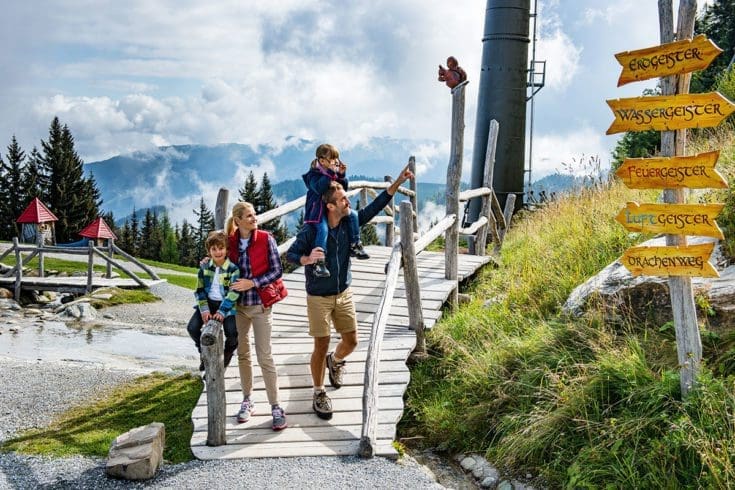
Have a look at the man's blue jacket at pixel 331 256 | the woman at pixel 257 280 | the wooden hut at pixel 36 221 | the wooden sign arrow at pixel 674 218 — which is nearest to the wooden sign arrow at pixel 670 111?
the wooden sign arrow at pixel 674 218

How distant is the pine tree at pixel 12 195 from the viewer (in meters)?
37.9

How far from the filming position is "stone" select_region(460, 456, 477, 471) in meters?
5.39

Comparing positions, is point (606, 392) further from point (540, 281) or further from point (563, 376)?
point (540, 281)

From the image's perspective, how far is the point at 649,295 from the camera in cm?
573

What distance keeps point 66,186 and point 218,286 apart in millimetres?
36984

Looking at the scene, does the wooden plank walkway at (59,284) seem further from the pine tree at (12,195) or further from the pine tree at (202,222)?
the pine tree at (202,222)

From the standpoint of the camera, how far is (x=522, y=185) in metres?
16.3

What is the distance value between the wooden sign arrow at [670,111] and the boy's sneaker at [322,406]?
310cm

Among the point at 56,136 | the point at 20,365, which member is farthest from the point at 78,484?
the point at 56,136

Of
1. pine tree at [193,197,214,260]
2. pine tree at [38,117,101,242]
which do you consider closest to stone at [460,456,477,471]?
pine tree at [38,117,101,242]

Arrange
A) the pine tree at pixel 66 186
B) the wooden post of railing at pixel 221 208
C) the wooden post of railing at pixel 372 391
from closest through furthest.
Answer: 1. the wooden post of railing at pixel 372 391
2. the wooden post of railing at pixel 221 208
3. the pine tree at pixel 66 186

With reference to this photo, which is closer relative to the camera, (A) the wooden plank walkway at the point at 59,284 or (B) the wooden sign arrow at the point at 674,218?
(B) the wooden sign arrow at the point at 674,218

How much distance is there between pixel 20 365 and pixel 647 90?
15.6 metres

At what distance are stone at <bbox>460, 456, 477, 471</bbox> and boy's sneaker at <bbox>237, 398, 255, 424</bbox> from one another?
187cm
